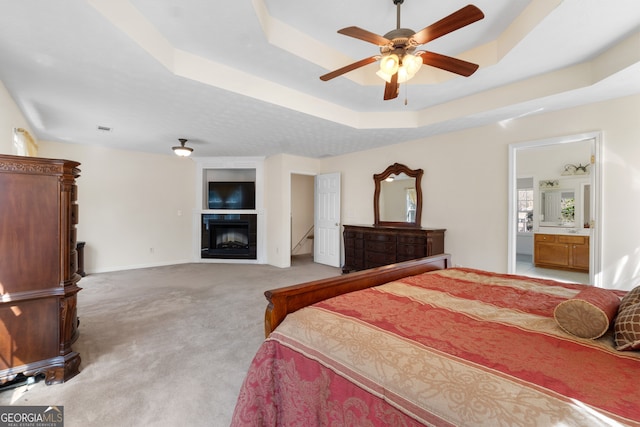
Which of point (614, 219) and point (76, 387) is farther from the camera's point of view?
point (614, 219)

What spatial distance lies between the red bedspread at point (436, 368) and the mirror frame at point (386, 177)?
324cm

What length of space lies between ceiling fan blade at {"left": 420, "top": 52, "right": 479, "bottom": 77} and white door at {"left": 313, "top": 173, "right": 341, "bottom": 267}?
4.00m

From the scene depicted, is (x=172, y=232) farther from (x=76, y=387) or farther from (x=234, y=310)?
(x=76, y=387)

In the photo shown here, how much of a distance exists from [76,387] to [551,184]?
8.33 m

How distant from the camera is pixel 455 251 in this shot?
4332 millimetres

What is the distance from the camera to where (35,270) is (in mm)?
2018

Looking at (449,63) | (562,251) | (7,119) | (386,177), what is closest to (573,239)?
(562,251)

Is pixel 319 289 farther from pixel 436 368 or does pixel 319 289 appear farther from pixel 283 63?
pixel 283 63

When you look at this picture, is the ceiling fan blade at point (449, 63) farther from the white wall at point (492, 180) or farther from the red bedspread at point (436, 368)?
the white wall at point (492, 180)

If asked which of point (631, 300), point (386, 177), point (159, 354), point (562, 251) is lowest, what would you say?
point (159, 354)

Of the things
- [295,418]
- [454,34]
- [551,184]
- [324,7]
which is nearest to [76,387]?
[295,418]

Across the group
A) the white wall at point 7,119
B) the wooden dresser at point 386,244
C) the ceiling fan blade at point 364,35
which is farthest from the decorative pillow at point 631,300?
the white wall at point 7,119

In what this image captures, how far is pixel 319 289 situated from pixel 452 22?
6.03 feet

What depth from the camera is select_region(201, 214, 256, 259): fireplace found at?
6500 millimetres
